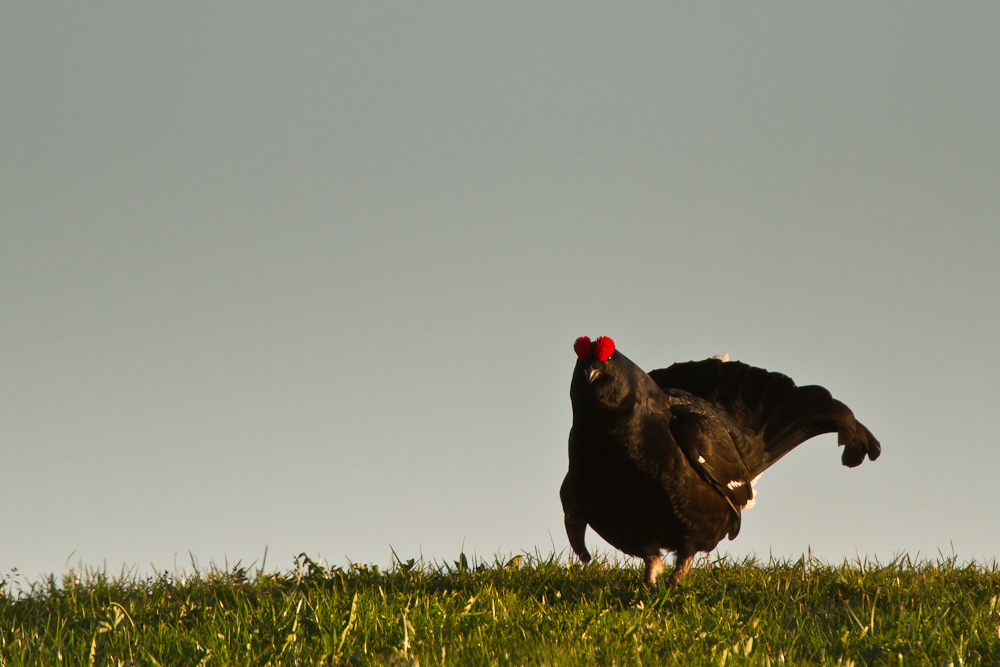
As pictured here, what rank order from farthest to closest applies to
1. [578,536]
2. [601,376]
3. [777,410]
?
1. [777,410]
2. [578,536]
3. [601,376]

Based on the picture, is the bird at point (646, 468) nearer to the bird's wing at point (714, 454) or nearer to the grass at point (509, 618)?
the bird's wing at point (714, 454)

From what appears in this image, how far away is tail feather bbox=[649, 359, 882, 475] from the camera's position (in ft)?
27.1

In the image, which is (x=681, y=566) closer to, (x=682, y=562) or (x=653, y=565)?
(x=682, y=562)

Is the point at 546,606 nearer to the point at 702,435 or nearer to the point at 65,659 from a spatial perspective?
the point at 702,435

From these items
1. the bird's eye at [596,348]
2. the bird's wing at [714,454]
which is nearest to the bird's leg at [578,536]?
the bird's wing at [714,454]

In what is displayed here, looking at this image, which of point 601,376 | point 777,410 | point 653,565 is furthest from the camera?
point 777,410

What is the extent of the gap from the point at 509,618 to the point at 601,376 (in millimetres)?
2071

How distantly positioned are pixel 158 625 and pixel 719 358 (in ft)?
17.4

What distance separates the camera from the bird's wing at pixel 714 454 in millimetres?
7059

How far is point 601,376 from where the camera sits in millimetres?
6785

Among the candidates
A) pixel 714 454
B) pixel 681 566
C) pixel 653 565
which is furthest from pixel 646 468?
pixel 681 566

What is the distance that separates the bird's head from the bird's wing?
56 cm

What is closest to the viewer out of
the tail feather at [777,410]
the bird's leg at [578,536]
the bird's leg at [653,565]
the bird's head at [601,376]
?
the bird's head at [601,376]

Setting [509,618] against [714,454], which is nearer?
[509,618]
